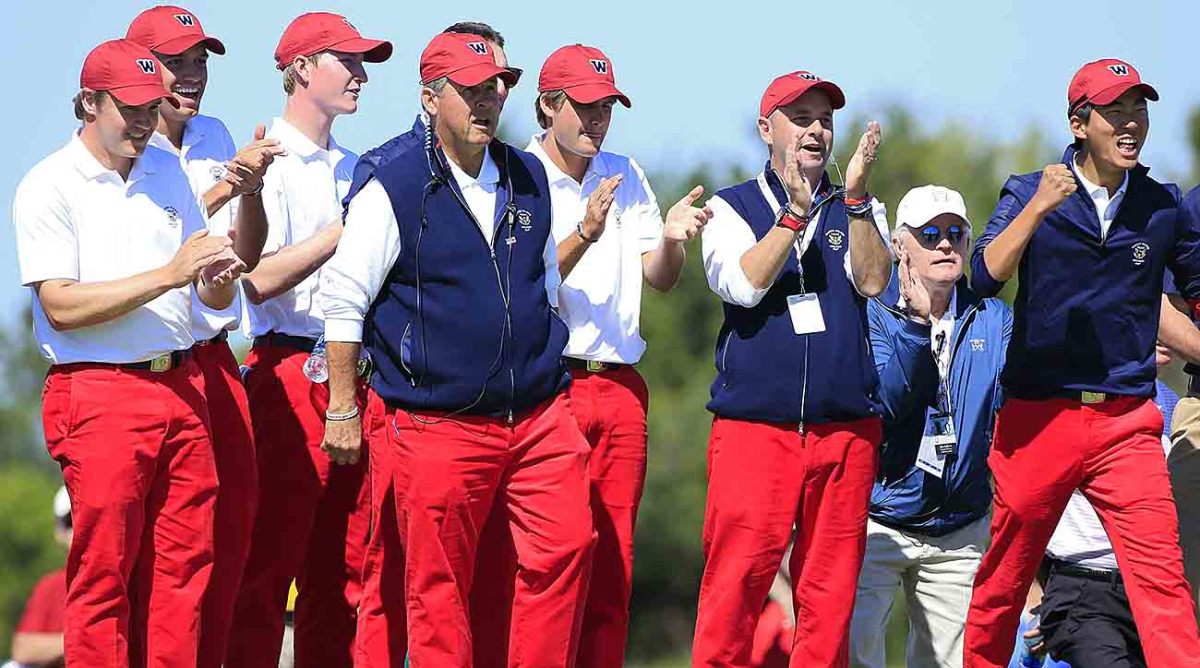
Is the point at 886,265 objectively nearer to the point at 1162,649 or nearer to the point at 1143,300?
the point at 1143,300

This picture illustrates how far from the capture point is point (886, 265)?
7613 mm

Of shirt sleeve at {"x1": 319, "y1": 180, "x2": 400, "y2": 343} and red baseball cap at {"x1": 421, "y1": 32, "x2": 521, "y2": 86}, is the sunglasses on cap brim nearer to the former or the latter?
red baseball cap at {"x1": 421, "y1": 32, "x2": 521, "y2": 86}

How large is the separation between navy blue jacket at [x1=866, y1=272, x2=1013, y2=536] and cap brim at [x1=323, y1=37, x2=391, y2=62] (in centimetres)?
253

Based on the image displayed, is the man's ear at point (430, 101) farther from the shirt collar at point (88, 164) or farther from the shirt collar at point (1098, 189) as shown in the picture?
the shirt collar at point (1098, 189)

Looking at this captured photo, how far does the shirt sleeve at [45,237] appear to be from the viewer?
7133mm

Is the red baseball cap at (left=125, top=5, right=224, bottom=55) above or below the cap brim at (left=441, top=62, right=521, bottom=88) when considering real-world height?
above

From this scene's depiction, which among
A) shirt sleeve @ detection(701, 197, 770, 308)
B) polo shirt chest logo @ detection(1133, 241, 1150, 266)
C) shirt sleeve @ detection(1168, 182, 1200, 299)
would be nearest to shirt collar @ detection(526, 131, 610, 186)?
shirt sleeve @ detection(701, 197, 770, 308)

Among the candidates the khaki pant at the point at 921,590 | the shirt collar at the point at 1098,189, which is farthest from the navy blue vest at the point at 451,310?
the shirt collar at the point at 1098,189

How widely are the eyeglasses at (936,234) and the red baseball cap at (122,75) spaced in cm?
345

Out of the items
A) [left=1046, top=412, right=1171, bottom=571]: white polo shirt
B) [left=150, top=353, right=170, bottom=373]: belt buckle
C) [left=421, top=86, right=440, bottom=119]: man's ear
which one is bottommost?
[left=1046, top=412, right=1171, bottom=571]: white polo shirt

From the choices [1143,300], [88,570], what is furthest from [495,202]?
[1143,300]

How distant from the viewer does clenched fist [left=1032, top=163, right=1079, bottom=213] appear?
23.6 ft

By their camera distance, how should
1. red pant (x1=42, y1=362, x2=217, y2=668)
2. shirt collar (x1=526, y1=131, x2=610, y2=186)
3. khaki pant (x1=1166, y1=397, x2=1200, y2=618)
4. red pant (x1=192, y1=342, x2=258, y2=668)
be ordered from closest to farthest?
red pant (x1=42, y1=362, x2=217, y2=668) < red pant (x1=192, y1=342, x2=258, y2=668) < shirt collar (x1=526, y1=131, x2=610, y2=186) < khaki pant (x1=1166, y1=397, x2=1200, y2=618)

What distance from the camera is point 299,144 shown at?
330 inches
